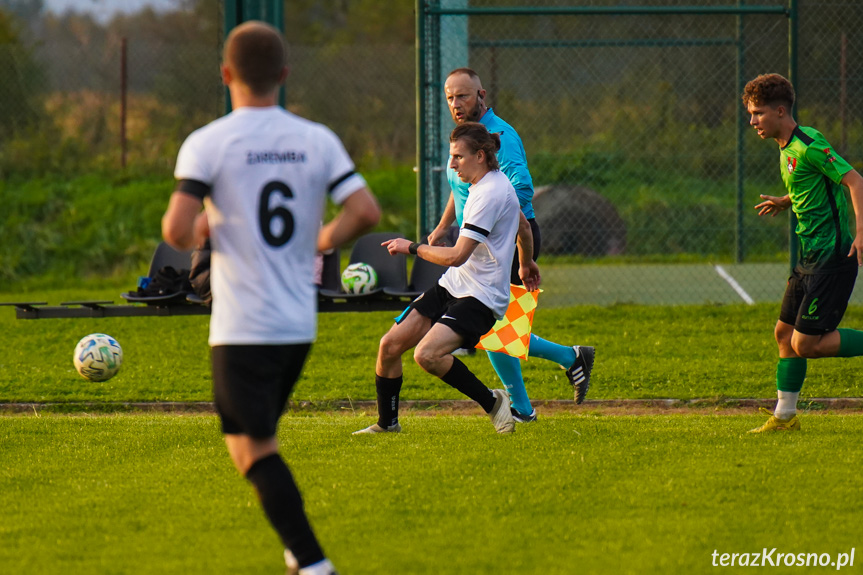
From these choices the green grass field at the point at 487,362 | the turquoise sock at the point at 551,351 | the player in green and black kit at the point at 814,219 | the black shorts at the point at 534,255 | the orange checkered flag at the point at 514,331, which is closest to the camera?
the player in green and black kit at the point at 814,219

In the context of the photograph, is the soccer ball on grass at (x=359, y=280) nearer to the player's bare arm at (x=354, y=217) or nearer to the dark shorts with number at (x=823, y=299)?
the dark shorts with number at (x=823, y=299)

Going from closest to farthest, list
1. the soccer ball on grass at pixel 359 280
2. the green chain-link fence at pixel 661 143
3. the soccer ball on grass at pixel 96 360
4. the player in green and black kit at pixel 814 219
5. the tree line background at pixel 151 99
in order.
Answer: the player in green and black kit at pixel 814 219, the soccer ball on grass at pixel 96 360, the soccer ball on grass at pixel 359 280, the green chain-link fence at pixel 661 143, the tree line background at pixel 151 99

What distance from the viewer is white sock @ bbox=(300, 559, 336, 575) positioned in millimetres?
3510

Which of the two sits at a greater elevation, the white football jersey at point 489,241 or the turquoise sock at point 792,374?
the white football jersey at point 489,241

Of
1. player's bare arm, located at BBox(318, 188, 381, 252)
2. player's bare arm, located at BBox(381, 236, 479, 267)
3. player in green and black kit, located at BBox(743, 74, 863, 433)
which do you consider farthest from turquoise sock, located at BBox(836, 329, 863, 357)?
player's bare arm, located at BBox(318, 188, 381, 252)

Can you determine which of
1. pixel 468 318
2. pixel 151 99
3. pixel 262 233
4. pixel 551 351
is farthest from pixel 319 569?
pixel 151 99

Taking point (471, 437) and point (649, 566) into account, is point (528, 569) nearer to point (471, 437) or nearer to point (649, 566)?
point (649, 566)

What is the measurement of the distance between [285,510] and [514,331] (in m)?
3.24

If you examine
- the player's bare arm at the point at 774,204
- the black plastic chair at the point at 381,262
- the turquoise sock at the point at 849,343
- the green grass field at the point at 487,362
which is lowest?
the green grass field at the point at 487,362

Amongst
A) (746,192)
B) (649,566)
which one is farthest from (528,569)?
(746,192)

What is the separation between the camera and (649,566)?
385cm

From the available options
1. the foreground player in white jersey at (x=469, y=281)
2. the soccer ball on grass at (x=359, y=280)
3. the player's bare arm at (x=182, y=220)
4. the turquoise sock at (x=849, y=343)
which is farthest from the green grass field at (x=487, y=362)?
the player's bare arm at (x=182, y=220)

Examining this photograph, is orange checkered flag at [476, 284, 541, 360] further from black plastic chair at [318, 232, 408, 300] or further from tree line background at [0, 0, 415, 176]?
tree line background at [0, 0, 415, 176]

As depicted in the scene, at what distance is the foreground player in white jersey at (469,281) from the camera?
5.70 metres
